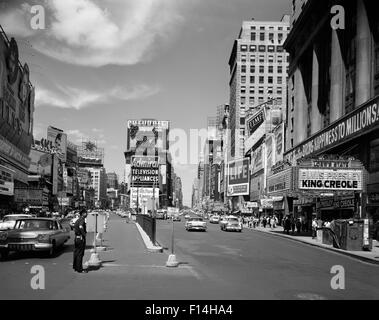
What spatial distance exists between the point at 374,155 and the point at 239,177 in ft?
332

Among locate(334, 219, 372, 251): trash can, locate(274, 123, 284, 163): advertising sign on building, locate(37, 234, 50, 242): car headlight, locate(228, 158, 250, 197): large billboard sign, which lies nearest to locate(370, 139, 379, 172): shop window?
locate(334, 219, 372, 251): trash can

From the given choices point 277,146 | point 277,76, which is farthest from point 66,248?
point 277,76

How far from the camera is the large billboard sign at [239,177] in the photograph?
12788 cm

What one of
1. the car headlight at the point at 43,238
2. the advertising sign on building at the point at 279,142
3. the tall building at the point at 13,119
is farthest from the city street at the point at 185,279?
the advertising sign on building at the point at 279,142

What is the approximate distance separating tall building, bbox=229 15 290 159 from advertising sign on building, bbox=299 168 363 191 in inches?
4490

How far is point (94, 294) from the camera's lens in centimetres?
1026

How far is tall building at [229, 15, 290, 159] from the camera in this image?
147500 millimetres

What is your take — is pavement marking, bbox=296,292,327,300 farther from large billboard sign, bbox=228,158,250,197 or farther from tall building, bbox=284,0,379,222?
large billboard sign, bbox=228,158,250,197

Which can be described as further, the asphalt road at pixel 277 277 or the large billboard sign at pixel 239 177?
the large billboard sign at pixel 239 177

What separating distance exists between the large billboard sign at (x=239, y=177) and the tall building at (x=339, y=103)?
210 feet

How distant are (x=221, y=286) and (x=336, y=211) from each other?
113 feet

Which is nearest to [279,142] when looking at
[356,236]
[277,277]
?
[356,236]

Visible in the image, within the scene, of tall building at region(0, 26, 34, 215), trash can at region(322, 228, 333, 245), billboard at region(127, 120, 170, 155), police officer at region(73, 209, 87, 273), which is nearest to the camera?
police officer at region(73, 209, 87, 273)

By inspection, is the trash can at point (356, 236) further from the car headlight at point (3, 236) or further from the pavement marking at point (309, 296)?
the car headlight at point (3, 236)
